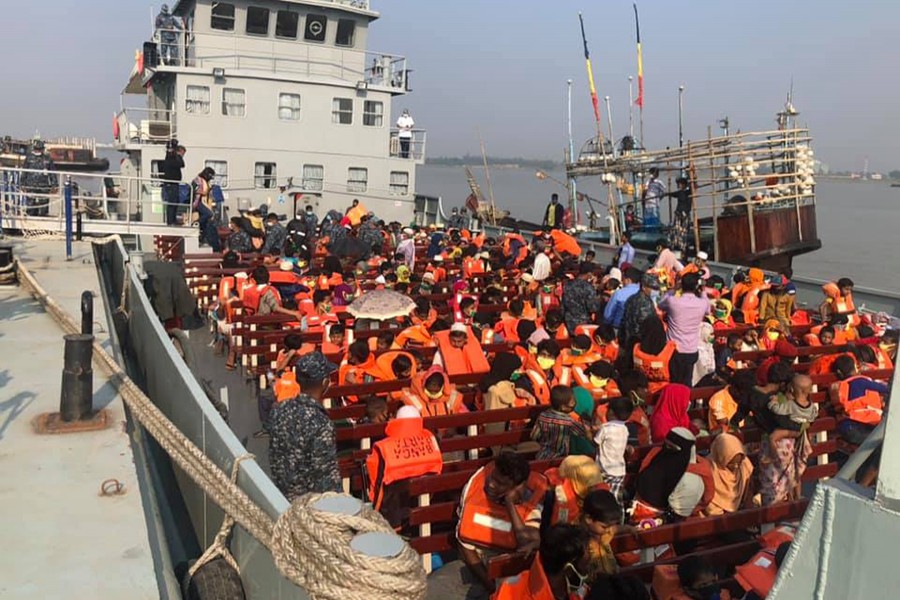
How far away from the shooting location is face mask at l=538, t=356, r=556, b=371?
8.10m

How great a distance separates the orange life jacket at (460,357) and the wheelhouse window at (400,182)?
1804 centimetres

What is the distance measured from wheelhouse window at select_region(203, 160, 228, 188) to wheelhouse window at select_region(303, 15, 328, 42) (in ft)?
16.4

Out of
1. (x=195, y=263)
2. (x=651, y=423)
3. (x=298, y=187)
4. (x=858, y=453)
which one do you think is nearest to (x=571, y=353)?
(x=651, y=423)

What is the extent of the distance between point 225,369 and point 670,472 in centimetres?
775

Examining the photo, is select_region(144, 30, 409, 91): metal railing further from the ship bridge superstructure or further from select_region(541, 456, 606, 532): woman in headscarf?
select_region(541, 456, 606, 532): woman in headscarf

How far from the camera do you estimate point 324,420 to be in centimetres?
513

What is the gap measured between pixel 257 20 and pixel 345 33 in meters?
2.86

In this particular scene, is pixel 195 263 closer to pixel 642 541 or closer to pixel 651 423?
pixel 651 423

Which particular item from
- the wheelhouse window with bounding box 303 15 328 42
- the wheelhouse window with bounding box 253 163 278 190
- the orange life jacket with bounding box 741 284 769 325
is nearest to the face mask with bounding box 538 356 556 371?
the orange life jacket with bounding box 741 284 769 325

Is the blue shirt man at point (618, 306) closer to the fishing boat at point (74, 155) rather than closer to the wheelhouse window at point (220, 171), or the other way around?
the wheelhouse window at point (220, 171)

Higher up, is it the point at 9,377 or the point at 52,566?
the point at 9,377

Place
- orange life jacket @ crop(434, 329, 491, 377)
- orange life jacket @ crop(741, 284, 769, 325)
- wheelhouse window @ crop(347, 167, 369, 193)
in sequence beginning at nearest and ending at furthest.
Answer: orange life jacket @ crop(434, 329, 491, 377)
orange life jacket @ crop(741, 284, 769, 325)
wheelhouse window @ crop(347, 167, 369, 193)

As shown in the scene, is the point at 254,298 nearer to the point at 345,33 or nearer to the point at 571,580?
the point at 571,580

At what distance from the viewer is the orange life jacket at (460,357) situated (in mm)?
8062
